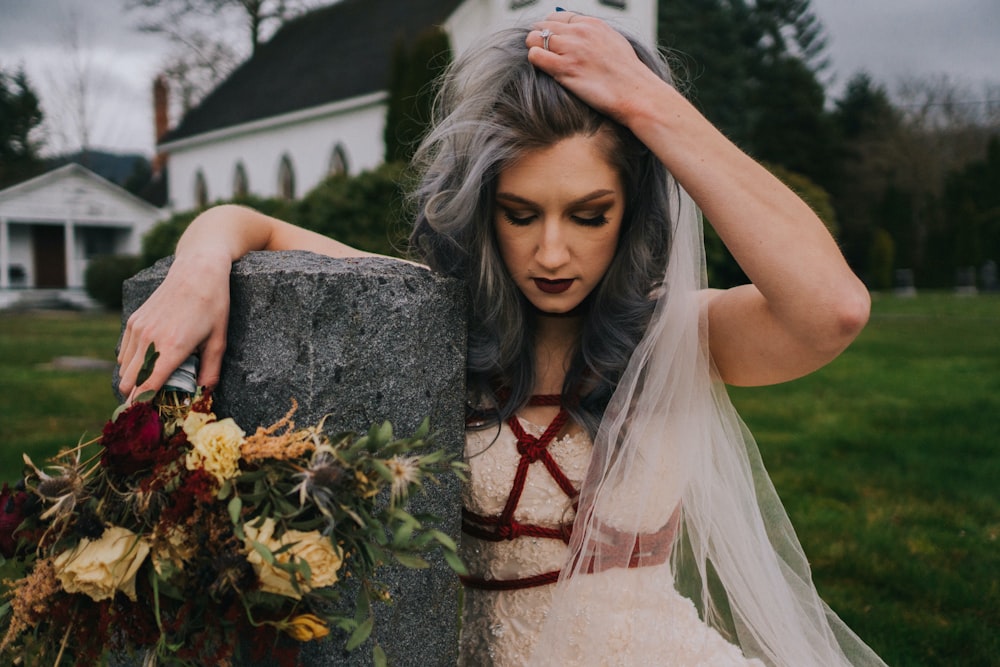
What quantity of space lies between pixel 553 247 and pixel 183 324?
2.58 ft

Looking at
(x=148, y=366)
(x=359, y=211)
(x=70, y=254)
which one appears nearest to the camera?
(x=148, y=366)

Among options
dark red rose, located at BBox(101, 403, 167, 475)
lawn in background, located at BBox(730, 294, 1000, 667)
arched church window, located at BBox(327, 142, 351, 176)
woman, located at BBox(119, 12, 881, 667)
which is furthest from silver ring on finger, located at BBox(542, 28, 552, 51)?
arched church window, located at BBox(327, 142, 351, 176)

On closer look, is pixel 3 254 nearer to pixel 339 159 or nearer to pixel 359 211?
pixel 339 159

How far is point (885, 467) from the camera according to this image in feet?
19.7

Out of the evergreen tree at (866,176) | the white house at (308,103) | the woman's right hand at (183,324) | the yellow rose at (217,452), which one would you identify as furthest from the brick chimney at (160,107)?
the yellow rose at (217,452)

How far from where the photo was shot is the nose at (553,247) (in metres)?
1.84

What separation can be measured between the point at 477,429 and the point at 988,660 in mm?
2465

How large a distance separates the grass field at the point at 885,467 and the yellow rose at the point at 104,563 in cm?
162

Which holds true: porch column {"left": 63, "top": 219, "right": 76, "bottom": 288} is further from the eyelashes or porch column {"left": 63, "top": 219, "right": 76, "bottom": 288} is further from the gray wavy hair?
the eyelashes

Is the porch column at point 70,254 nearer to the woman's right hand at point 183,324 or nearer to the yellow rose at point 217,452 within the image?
the woman's right hand at point 183,324

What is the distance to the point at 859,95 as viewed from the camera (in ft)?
129

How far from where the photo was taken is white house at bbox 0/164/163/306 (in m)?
30.9

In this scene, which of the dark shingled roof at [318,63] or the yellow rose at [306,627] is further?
the dark shingled roof at [318,63]

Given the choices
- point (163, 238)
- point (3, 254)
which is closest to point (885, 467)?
point (163, 238)
